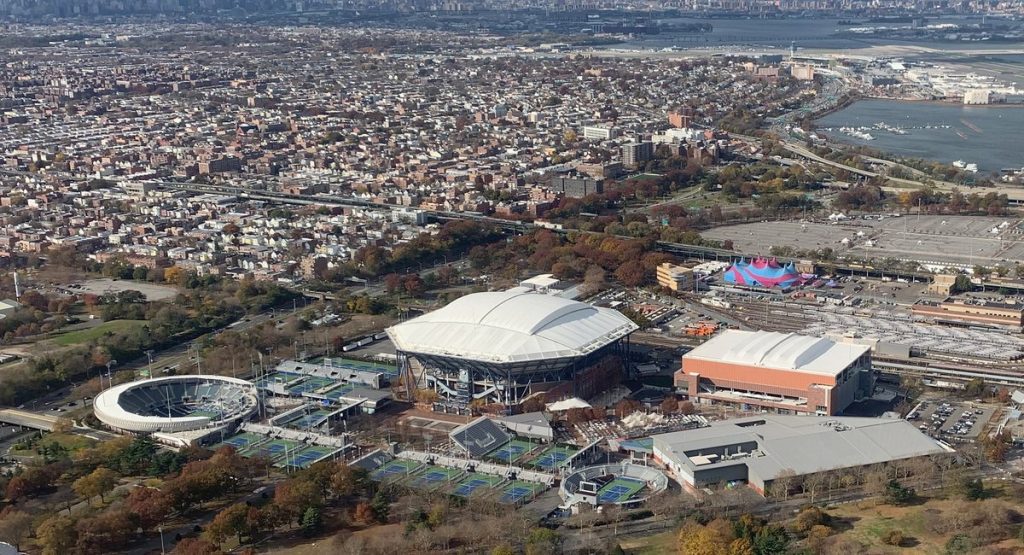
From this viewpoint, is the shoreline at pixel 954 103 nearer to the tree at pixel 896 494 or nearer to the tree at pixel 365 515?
the tree at pixel 896 494

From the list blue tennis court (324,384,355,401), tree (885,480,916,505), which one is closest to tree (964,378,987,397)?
tree (885,480,916,505)

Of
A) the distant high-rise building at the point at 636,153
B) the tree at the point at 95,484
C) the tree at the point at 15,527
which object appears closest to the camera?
the tree at the point at 15,527

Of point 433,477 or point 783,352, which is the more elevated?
point 783,352

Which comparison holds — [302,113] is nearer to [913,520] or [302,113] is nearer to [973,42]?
[913,520]

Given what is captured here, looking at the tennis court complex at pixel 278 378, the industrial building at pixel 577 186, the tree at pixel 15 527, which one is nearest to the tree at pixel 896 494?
the tennis court complex at pixel 278 378

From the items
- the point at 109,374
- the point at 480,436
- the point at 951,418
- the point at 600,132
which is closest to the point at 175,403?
the point at 109,374

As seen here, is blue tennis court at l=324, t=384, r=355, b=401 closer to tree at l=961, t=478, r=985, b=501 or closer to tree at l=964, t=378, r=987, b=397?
tree at l=961, t=478, r=985, b=501

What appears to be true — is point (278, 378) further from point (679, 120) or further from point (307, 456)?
point (679, 120)
